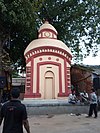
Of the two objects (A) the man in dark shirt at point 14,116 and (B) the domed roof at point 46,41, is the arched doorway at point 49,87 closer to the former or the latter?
(B) the domed roof at point 46,41

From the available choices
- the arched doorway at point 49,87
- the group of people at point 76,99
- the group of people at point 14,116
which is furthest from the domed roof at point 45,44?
Result: the group of people at point 14,116

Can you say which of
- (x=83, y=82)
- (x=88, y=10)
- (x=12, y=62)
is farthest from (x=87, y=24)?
(x=12, y=62)

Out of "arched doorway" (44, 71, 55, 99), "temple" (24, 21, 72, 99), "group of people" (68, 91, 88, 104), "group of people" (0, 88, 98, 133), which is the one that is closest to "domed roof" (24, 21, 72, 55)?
"temple" (24, 21, 72, 99)

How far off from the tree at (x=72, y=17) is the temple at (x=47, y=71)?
4.97m

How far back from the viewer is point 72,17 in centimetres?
2491

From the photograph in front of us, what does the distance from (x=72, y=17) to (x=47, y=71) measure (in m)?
7.17

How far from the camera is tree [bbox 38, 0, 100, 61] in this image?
24.8 m

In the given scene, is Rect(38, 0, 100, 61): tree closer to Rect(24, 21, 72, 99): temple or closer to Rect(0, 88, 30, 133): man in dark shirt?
Rect(24, 21, 72, 99): temple

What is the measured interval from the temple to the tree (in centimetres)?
497

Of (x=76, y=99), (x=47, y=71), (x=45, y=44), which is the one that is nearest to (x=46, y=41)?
(x=45, y=44)

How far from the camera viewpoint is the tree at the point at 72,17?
24828mm

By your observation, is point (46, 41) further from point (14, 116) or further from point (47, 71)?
point (14, 116)

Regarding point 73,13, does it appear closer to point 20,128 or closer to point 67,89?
point 67,89

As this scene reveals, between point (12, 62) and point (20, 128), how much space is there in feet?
71.4
